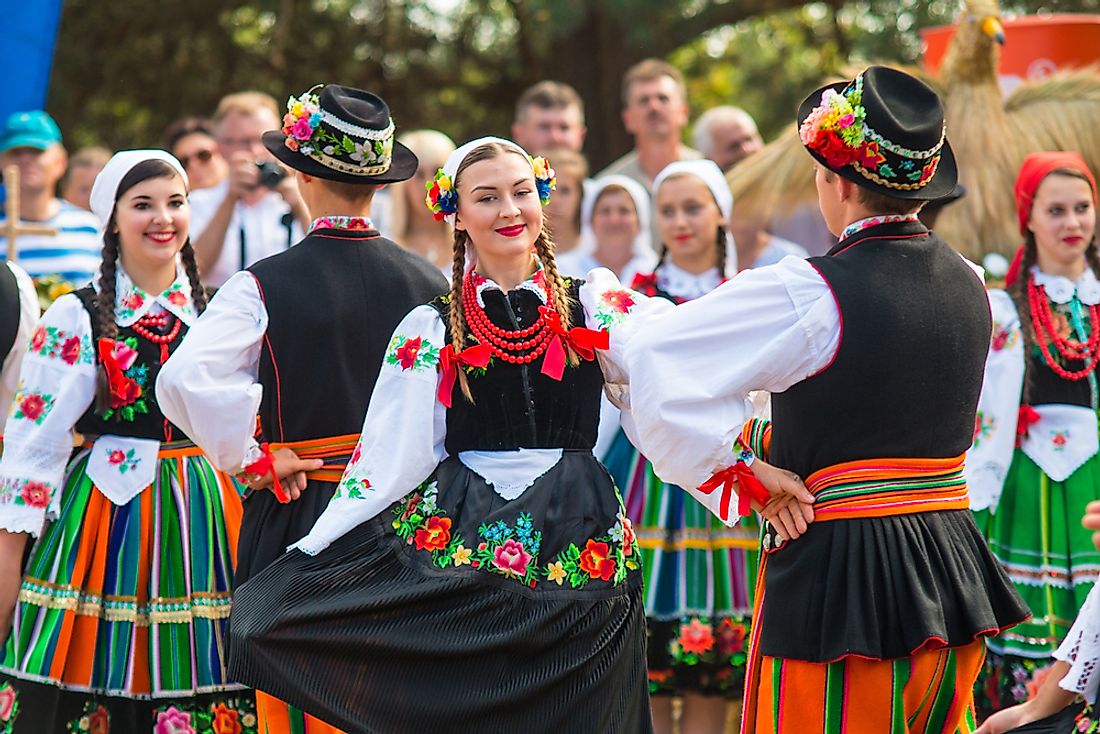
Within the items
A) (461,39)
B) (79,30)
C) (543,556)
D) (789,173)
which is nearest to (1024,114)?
(789,173)

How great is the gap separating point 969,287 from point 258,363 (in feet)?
5.53

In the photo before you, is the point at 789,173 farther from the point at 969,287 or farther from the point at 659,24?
the point at 969,287

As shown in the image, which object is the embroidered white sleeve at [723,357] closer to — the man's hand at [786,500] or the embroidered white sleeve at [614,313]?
the man's hand at [786,500]

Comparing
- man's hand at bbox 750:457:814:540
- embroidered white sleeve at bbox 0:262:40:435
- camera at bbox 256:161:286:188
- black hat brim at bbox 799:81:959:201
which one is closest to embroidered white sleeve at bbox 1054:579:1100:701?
man's hand at bbox 750:457:814:540

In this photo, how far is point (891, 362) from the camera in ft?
9.49

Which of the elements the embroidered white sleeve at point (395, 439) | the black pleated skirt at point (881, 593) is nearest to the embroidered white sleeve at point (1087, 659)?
the black pleated skirt at point (881, 593)

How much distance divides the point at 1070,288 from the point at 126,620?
2.84m

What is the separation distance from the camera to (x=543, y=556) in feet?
10.5

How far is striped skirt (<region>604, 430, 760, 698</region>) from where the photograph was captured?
4816mm

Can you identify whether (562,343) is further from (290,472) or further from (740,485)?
(290,472)

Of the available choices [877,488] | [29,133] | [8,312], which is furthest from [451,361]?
[29,133]

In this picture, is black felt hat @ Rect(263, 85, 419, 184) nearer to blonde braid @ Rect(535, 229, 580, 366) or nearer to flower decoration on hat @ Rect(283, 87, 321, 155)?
flower decoration on hat @ Rect(283, 87, 321, 155)

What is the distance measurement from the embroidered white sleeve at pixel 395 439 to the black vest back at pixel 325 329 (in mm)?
368

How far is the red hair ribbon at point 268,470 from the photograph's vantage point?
3668 millimetres
